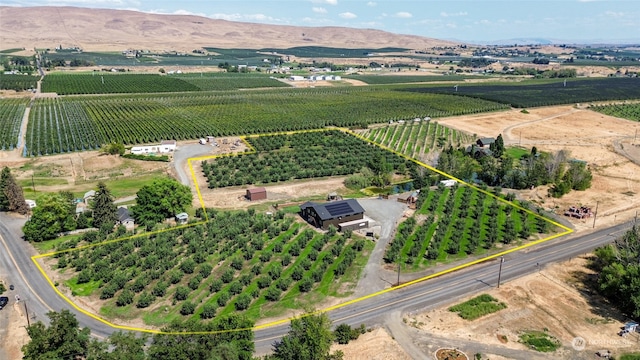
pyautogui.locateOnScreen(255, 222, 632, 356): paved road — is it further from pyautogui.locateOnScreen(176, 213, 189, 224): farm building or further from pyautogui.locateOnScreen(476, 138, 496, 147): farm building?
pyautogui.locateOnScreen(476, 138, 496, 147): farm building

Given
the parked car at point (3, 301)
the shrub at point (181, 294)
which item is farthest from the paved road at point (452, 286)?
the parked car at point (3, 301)

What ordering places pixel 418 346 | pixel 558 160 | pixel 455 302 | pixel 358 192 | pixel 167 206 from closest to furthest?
pixel 418 346 → pixel 455 302 → pixel 167 206 → pixel 358 192 → pixel 558 160

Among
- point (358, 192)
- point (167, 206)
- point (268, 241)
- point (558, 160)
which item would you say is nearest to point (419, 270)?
point (268, 241)

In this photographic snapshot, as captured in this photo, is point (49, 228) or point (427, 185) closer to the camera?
point (49, 228)

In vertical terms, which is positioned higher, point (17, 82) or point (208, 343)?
point (17, 82)

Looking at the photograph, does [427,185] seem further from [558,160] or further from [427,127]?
[427,127]

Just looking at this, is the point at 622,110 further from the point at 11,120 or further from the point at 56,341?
the point at 11,120

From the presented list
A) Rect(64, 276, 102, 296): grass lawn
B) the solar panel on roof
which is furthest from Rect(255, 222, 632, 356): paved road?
Rect(64, 276, 102, 296): grass lawn

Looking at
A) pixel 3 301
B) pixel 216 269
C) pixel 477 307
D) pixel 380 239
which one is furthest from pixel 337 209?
pixel 3 301
